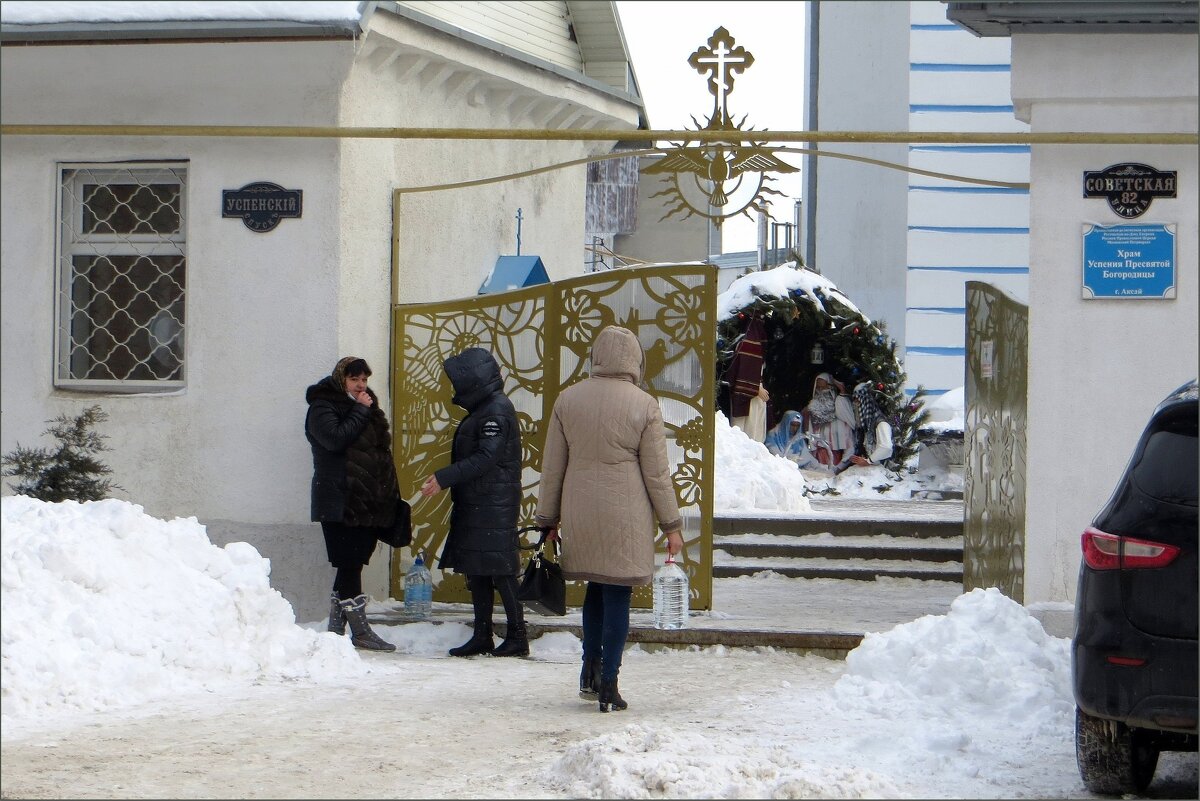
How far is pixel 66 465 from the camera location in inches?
391

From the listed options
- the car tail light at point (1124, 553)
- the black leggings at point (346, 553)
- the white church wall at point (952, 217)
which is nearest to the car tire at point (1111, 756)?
the car tail light at point (1124, 553)

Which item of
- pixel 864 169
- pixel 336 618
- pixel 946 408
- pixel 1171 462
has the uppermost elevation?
pixel 864 169

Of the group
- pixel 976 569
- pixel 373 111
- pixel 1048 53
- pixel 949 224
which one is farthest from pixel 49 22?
pixel 949 224

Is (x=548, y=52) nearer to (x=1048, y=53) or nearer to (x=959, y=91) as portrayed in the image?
(x=1048, y=53)

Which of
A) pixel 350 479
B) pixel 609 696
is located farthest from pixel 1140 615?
pixel 350 479

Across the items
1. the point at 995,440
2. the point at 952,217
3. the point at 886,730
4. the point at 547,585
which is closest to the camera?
the point at 886,730

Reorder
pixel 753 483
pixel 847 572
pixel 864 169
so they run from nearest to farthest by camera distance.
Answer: pixel 847 572
pixel 753 483
pixel 864 169

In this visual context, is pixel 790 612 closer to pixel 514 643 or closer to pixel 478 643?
pixel 514 643

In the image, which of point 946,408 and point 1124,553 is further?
point 946,408

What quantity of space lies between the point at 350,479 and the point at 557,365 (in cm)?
168

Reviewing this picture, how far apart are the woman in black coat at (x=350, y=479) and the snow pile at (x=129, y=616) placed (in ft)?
2.16

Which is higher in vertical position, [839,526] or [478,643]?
[839,526]

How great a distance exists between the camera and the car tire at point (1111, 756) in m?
5.74

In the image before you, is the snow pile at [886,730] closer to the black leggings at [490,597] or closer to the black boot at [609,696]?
the black boot at [609,696]
